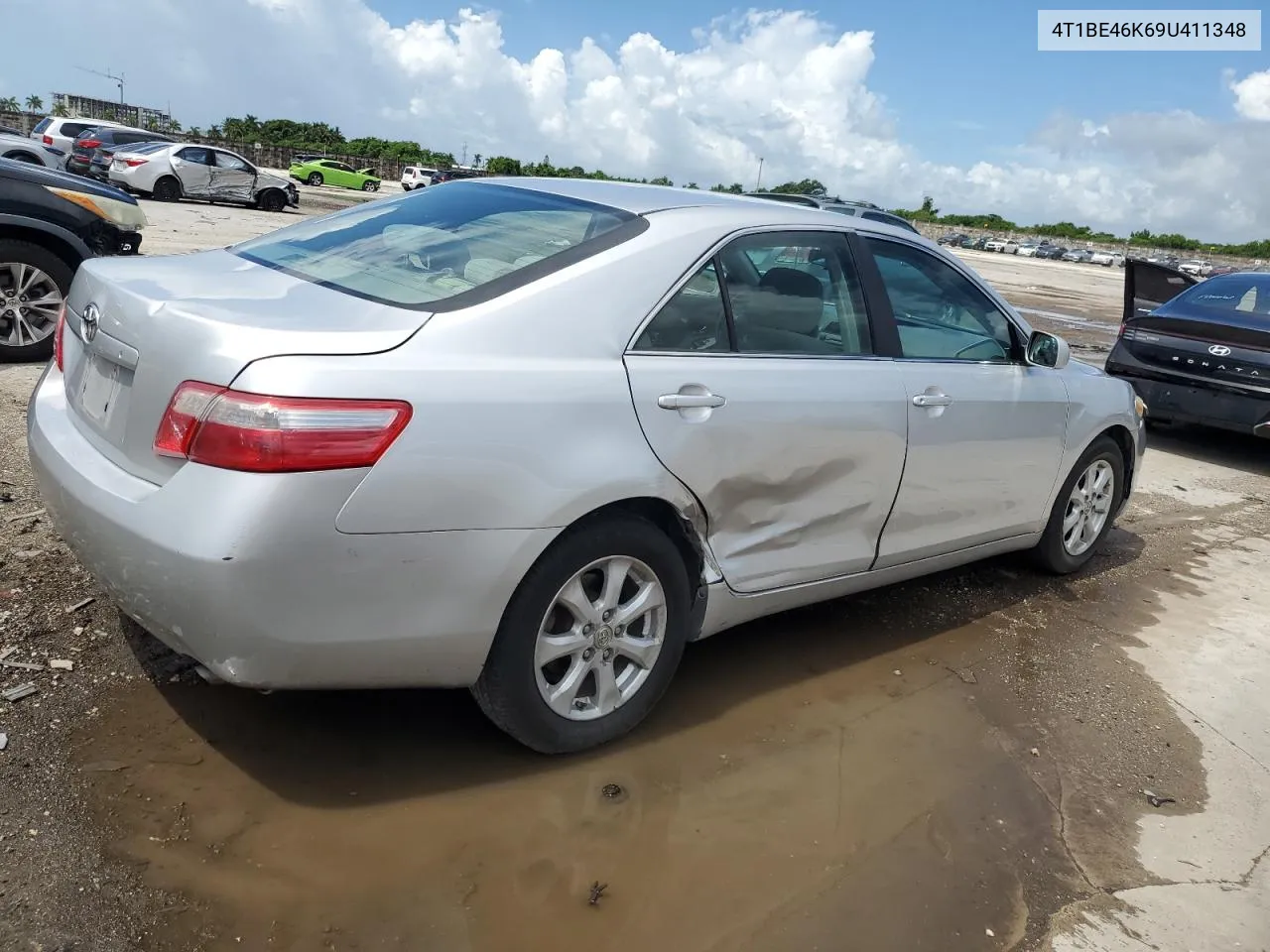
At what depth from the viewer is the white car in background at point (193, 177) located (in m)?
22.9

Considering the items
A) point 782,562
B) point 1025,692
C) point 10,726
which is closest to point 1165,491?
point 1025,692

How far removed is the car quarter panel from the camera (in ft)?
7.93

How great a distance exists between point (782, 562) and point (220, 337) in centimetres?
190

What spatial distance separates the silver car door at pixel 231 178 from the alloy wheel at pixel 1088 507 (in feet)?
79.7

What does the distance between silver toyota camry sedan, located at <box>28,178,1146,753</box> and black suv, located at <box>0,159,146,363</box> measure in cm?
364

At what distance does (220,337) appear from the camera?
2.44 meters

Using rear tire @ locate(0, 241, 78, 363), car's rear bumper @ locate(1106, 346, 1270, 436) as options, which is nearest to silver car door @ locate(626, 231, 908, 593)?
rear tire @ locate(0, 241, 78, 363)

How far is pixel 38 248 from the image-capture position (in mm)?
6383

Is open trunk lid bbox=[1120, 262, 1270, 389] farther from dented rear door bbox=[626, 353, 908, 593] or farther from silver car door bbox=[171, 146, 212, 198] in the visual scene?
silver car door bbox=[171, 146, 212, 198]

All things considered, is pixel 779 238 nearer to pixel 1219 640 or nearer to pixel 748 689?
pixel 748 689

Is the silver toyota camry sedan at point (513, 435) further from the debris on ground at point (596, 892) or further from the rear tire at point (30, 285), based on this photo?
the rear tire at point (30, 285)

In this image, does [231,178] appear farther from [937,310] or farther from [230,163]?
[937,310]

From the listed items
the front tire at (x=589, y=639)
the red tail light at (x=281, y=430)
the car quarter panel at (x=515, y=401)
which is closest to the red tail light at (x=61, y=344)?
the red tail light at (x=281, y=430)

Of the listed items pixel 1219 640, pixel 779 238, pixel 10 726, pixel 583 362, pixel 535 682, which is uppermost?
pixel 779 238
